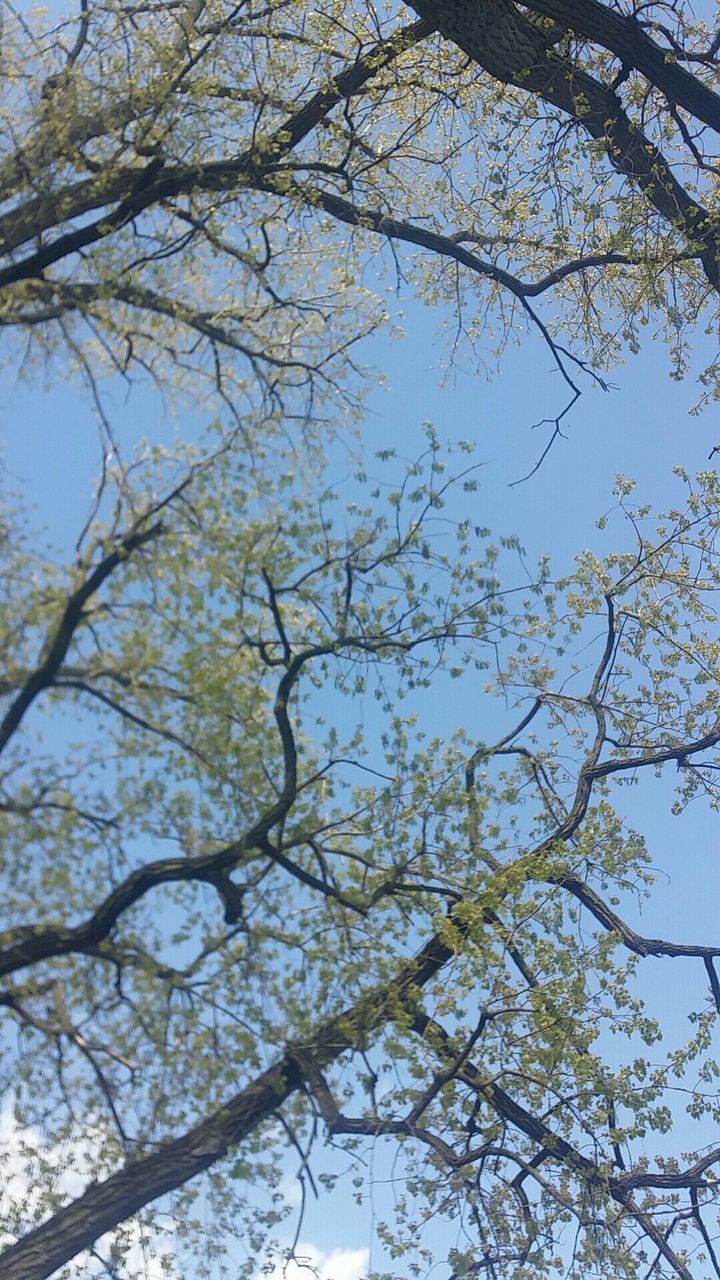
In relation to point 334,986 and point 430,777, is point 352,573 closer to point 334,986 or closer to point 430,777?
point 430,777

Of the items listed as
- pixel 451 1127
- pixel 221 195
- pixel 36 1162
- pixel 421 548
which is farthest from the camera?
pixel 221 195

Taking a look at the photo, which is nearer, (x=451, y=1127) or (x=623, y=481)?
(x=451, y=1127)

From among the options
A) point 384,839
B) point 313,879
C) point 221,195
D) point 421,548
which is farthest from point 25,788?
point 221,195

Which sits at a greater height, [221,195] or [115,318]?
[221,195]

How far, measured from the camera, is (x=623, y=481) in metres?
4.78

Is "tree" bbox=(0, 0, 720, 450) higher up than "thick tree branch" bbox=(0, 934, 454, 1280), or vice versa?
"tree" bbox=(0, 0, 720, 450)

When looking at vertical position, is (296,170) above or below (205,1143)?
above

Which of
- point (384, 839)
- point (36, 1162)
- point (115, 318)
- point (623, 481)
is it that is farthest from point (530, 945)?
point (115, 318)

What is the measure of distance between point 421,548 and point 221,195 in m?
1.84

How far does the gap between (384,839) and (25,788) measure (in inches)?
52.6

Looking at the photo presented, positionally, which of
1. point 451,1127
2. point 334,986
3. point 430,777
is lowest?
point 451,1127

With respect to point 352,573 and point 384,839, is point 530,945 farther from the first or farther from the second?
point 352,573

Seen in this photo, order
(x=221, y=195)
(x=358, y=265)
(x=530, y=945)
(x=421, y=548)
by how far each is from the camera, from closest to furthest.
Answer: (x=530, y=945), (x=421, y=548), (x=221, y=195), (x=358, y=265)

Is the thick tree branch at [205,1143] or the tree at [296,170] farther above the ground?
the tree at [296,170]
